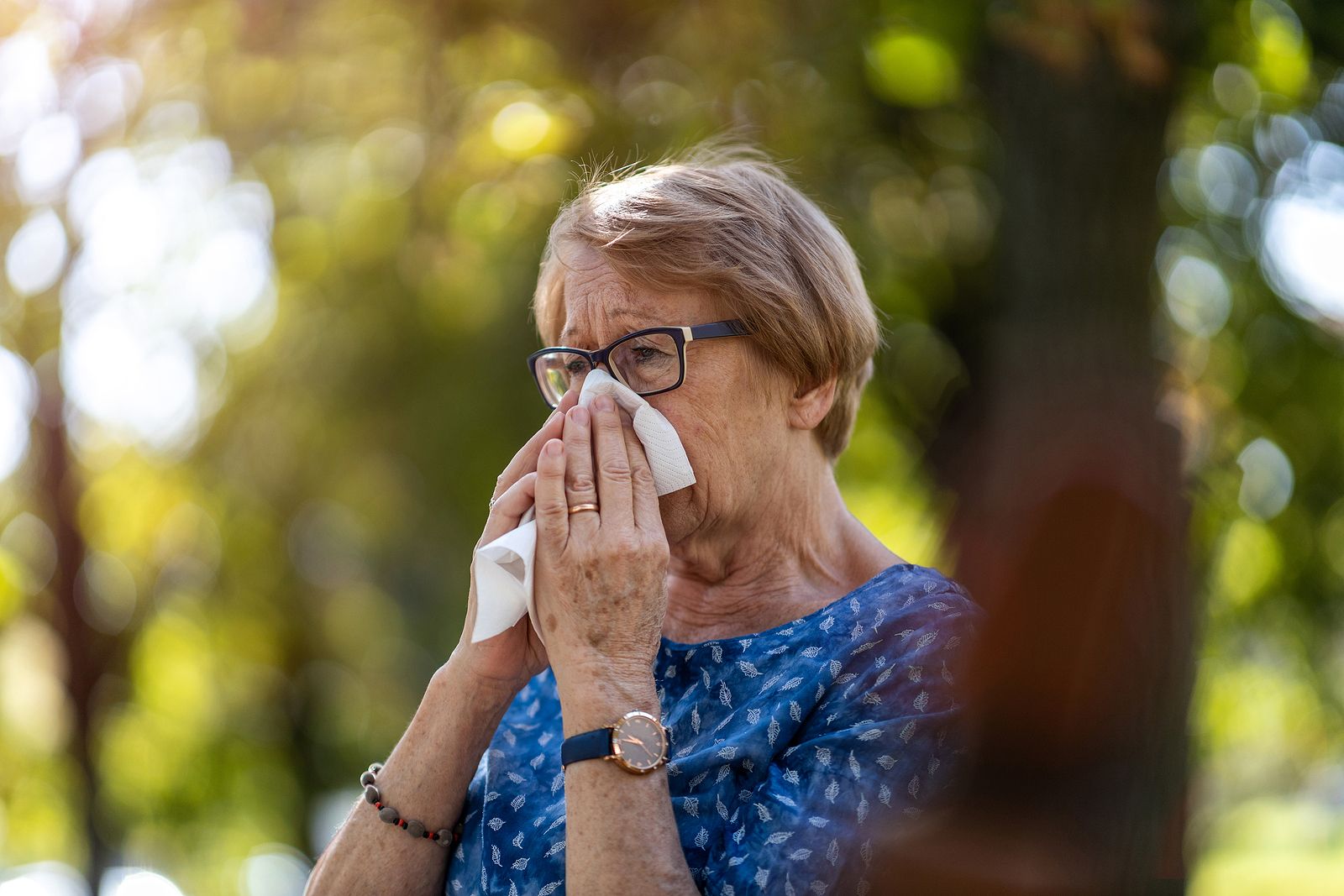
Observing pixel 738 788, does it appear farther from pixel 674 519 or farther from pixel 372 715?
pixel 372 715

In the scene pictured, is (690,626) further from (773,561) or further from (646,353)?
(646,353)

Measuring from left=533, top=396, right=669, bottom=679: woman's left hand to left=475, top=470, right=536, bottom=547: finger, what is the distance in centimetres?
5

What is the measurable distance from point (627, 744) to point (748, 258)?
106 centimetres

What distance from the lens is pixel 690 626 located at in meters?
2.61

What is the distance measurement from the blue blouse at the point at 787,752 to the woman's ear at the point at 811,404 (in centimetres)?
39

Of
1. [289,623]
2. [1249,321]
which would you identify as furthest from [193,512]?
[1249,321]

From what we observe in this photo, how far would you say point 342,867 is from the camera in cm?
237

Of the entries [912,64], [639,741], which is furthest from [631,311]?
[912,64]

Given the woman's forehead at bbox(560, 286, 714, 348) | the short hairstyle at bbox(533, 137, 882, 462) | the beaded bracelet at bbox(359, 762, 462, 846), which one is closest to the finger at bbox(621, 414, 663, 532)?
the woman's forehead at bbox(560, 286, 714, 348)

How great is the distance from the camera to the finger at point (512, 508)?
2.30m

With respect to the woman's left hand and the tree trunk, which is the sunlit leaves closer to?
the tree trunk

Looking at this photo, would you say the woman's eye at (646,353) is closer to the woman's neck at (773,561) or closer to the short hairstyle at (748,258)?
the short hairstyle at (748,258)

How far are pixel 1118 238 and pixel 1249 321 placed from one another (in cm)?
292

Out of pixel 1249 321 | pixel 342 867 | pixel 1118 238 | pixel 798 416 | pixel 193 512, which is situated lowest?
pixel 342 867
